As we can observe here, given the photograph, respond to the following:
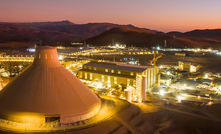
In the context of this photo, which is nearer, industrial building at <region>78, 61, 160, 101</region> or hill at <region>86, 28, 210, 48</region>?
industrial building at <region>78, 61, 160, 101</region>

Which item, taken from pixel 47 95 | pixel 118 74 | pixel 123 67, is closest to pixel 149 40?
pixel 123 67

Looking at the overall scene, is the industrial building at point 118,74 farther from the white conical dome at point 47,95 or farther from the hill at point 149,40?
the hill at point 149,40

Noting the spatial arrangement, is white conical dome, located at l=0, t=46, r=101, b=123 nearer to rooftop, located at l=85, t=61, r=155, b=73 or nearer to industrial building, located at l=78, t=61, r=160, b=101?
industrial building, located at l=78, t=61, r=160, b=101

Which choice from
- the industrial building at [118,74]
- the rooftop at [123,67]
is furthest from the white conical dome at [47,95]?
the rooftop at [123,67]

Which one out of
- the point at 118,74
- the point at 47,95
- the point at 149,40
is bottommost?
the point at 118,74

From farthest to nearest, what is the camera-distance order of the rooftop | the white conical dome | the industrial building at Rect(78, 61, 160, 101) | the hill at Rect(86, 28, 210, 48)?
the hill at Rect(86, 28, 210, 48), the rooftop, the industrial building at Rect(78, 61, 160, 101), the white conical dome

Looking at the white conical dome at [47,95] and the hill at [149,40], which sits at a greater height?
the hill at [149,40]

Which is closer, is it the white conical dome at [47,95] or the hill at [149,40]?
the white conical dome at [47,95]

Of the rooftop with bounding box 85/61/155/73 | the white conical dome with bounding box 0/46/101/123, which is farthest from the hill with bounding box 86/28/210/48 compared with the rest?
the white conical dome with bounding box 0/46/101/123

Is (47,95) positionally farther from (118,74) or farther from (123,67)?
(123,67)
